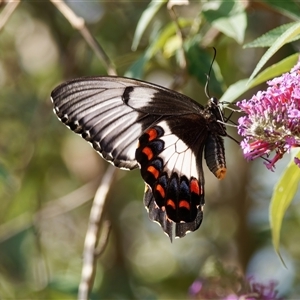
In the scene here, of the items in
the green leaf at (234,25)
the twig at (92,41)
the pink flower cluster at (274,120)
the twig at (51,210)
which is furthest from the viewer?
the twig at (51,210)

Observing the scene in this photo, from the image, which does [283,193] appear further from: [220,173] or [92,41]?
[92,41]

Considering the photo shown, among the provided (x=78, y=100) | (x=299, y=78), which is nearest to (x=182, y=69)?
(x=78, y=100)

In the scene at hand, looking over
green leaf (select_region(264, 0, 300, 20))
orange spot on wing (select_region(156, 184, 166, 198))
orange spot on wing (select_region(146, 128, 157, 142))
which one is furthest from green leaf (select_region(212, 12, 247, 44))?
orange spot on wing (select_region(156, 184, 166, 198))

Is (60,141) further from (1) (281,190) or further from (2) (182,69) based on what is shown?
(1) (281,190)

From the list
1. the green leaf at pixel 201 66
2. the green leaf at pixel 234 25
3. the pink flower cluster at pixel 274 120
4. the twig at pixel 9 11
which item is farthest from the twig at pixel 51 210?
the pink flower cluster at pixel 274 120

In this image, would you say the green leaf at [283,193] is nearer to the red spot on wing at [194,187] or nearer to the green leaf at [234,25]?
the red spot on wing at [194,187]

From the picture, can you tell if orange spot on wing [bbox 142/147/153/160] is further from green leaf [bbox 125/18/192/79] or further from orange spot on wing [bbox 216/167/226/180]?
green leaf [bbox 125/18/192/79]

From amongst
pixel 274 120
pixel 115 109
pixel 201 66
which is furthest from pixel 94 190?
pixel 274 120
